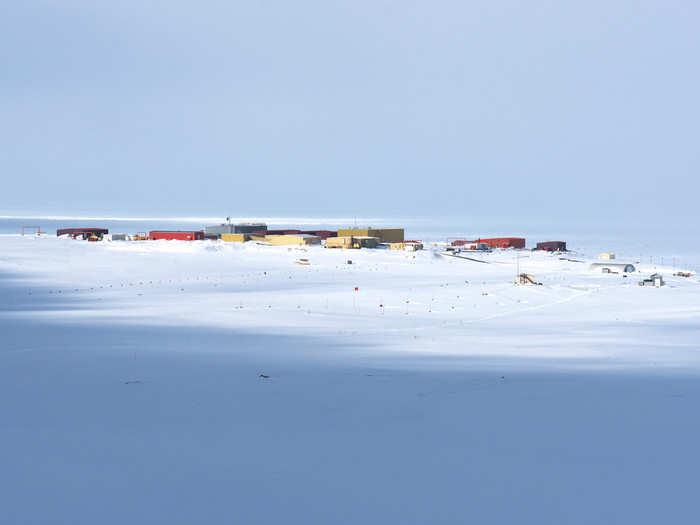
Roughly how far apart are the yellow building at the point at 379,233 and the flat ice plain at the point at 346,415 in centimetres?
5453

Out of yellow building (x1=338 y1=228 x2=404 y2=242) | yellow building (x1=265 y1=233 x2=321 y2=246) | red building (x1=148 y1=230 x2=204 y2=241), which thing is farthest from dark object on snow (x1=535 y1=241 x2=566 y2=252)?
red building (x1=148 y1=230 x2=204 y2=241)

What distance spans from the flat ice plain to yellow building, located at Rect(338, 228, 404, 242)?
5453 centimetres

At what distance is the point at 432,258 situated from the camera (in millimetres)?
61500

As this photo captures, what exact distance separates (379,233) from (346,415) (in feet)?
241

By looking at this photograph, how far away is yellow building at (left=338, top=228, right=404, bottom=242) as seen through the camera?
84.0 m

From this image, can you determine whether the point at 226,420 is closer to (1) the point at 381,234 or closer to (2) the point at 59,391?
(2) the point at 59,391

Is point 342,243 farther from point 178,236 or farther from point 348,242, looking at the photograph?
point 178,236

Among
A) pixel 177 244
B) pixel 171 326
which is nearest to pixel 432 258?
pixel 177 244

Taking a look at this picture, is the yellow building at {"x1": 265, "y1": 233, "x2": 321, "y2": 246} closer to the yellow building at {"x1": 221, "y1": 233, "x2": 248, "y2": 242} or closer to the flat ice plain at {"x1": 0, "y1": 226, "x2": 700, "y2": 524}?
the yellow building at {"x1": 221, "y1": 233, "x2": 248, "y2": 242}

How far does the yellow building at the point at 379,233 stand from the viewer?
83981 millimetres

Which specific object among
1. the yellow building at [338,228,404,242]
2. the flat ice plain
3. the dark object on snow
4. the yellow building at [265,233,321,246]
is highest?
the yellow building at [338,228,404,242]

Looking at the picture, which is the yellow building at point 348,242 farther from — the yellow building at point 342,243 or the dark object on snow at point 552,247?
the dark object on snow at point 552,247

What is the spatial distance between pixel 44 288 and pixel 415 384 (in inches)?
1105

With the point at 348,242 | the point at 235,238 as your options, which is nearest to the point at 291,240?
the point at 235,238
